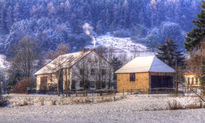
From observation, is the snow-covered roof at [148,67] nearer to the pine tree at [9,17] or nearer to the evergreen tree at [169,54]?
the evergreen tree at [169,54]

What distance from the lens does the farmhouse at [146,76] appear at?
4269 cm

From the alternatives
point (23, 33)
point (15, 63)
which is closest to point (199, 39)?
point (15, 63)

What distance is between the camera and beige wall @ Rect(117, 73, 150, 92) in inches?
1677

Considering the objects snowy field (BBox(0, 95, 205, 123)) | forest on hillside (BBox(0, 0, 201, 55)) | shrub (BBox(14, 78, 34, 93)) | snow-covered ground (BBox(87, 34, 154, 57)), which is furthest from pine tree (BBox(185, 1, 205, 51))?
forest on hillside (BBox(0, 0, 201, 55))

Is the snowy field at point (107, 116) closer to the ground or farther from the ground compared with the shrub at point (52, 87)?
closer to the ground

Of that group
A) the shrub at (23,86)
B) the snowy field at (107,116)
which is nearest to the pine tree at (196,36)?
the snowy field at (107,116)

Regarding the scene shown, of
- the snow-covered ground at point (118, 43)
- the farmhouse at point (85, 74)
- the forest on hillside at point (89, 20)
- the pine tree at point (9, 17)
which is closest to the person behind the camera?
the farmhouse at point (85, 74)

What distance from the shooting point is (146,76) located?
42.7 m

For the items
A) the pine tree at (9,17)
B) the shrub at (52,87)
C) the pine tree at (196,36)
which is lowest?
the shrub at (52,87)

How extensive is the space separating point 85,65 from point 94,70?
2.50 metres

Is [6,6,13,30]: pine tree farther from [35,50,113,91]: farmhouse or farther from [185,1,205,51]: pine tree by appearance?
[185,1,205,51]: pine tree

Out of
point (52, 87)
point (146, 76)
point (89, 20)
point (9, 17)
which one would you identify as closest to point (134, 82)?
point (146, 76)

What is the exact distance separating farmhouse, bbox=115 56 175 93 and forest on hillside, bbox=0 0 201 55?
91.4 meters

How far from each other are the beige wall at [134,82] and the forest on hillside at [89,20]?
300 feet
